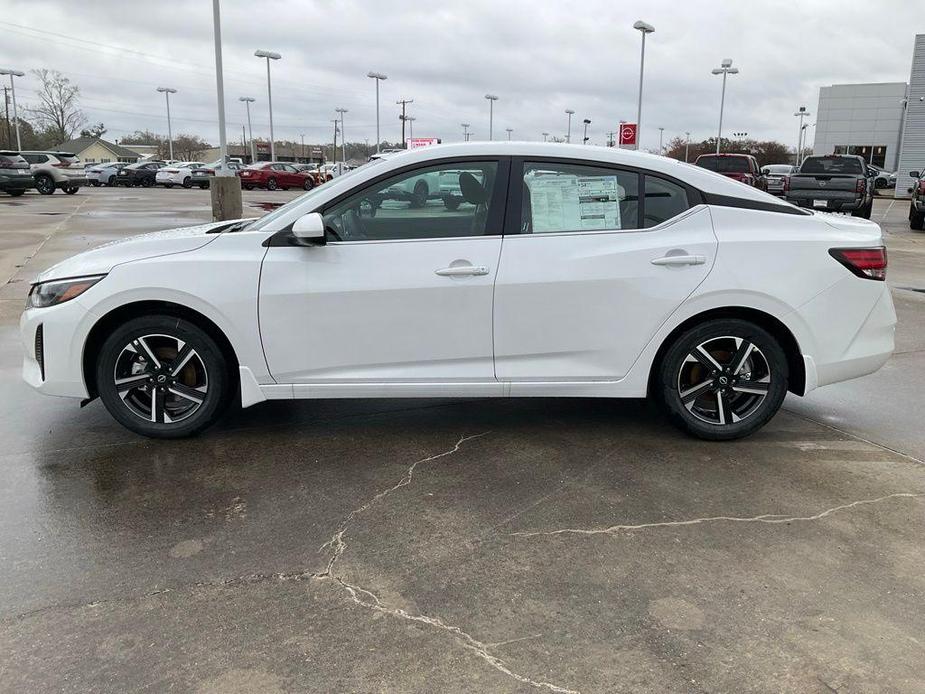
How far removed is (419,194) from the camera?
4215 mm

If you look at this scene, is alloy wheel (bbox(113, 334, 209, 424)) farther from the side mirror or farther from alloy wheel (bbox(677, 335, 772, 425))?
alloy wheel (bbox(677, 335, 772, 425))

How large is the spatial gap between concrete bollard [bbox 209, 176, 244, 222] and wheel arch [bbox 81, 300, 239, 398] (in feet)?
42.6

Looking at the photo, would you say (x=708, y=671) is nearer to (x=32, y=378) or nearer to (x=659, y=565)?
(x=659, y=565)

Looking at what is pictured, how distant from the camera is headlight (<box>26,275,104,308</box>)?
4.17 m

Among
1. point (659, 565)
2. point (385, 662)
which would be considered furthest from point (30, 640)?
point (659, 565)

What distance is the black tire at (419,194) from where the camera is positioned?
4.21m

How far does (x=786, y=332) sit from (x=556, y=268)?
1392 mm

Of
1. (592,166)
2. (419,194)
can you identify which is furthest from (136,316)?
(592,166)

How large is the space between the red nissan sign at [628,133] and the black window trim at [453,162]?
79.5 feet

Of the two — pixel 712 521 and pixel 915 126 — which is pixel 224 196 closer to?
pixel 712 521

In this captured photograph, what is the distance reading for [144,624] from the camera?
2693 millimetres

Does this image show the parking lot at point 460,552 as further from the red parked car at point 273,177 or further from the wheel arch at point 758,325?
the red parked car at point 273,177

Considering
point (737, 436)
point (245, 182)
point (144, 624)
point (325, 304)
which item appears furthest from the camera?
point (245, 182)

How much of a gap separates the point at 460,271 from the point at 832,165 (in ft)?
63.3
